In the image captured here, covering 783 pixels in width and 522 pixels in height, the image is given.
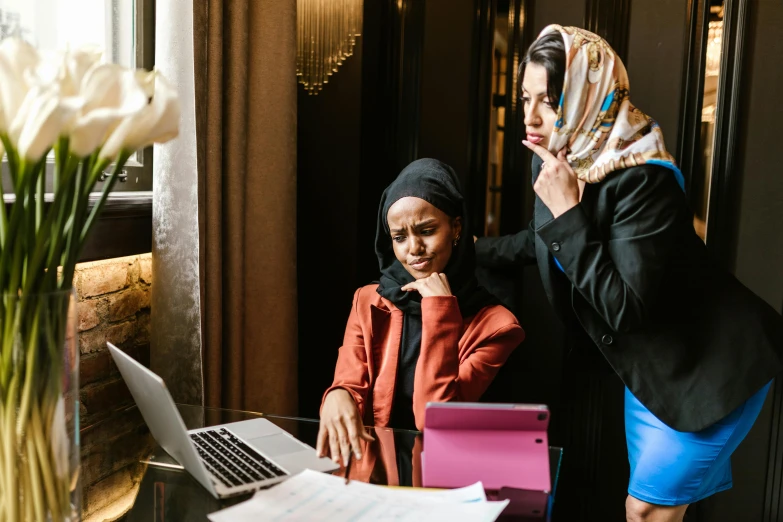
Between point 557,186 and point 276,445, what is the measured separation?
2.64ft

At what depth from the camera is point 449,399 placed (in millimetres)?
1515

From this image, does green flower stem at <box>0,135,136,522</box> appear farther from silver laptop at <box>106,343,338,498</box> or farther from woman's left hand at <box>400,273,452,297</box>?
woman's left hand at <box>400,273,452,297</box>

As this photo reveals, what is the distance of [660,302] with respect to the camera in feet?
5.16

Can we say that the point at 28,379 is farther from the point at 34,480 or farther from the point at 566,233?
the point at 566,233

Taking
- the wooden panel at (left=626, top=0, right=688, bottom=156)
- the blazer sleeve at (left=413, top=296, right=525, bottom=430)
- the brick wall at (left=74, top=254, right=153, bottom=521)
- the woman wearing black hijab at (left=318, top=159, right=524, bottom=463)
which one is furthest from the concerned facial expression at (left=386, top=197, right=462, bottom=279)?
the wooden panel at (left=626, top=0, right=688, bottom=156)

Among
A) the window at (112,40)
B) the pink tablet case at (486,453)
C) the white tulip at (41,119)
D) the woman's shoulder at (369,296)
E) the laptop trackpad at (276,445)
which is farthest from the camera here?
the woman's shoulder at (369,296)

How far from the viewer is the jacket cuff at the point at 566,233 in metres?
1.50

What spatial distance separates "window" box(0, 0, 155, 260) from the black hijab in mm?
561

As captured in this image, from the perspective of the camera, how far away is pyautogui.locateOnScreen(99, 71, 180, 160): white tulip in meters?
0.77

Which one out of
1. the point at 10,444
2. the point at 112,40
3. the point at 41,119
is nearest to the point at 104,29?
the point at 112,40

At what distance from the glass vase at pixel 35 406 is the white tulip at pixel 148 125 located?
0.58 ft

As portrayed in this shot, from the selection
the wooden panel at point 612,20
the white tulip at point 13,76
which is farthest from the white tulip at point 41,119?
the wooden panel at point 612,20

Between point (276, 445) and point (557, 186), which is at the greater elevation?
point (557, 186)

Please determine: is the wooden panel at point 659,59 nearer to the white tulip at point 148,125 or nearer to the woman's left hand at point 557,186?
the woman's left hand at point 557,186
